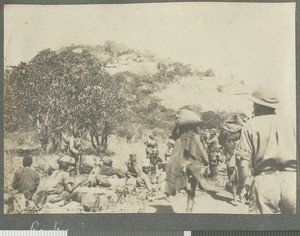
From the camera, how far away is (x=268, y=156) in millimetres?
1913

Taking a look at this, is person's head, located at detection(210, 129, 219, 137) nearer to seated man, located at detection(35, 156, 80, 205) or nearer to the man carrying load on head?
the man carrying load on head

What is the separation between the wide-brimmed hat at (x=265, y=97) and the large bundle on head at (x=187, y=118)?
0.75 feet

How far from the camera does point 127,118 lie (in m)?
1.92

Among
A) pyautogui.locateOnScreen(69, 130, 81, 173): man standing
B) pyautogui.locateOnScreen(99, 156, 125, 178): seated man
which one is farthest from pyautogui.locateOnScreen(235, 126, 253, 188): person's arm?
pyautogui.locateOnScreen(69, 130, 81, 173): man standing

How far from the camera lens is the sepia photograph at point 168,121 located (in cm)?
191

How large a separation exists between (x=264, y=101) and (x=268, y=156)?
0.71 ft

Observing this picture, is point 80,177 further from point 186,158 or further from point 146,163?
point 186,158

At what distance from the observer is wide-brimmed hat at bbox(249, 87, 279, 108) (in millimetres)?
1913

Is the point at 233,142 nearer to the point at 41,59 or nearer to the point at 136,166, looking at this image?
the point at 136,166

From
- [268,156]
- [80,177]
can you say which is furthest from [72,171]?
[268,156]

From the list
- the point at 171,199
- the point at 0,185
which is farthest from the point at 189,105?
the point at 0,185

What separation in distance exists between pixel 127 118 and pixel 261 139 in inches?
21.0

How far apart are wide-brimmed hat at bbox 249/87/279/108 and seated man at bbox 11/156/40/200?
2.97ft

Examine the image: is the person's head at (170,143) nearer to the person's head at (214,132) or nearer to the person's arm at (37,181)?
the person's head at (214,132)
